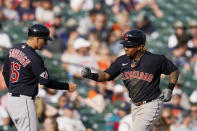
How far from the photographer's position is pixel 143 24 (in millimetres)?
11195

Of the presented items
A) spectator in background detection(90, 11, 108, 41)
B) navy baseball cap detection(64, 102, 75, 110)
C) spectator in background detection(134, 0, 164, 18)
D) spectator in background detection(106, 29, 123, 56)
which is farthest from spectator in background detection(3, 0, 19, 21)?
spectator in background detection(134, 0, 164, 18)

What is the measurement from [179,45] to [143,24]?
108 cm

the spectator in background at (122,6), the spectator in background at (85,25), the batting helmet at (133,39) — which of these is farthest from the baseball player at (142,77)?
the spectator in background at (122,6)

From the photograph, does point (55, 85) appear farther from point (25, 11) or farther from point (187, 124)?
point (25, 11)

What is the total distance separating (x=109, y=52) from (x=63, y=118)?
2485mm

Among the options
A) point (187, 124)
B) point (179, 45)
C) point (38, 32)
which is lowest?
point (187, 124)

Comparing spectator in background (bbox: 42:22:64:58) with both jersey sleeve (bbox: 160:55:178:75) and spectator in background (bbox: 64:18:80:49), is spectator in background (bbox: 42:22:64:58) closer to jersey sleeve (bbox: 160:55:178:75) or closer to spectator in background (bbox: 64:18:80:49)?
spectator in background (bbox: 64:18:80:49)

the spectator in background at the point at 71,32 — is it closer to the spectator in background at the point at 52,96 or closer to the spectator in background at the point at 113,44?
the spectator in background at the point at 113,44

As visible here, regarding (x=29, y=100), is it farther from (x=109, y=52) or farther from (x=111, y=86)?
(x=109, y=52)

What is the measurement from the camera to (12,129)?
731 centimetres

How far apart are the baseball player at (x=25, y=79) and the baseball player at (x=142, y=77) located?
600 millimetres

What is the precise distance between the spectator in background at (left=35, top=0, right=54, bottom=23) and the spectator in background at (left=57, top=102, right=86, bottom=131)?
2485 mm

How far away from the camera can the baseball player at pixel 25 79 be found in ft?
16.5

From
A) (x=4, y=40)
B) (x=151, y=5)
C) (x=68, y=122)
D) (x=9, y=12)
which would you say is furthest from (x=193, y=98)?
(x=9, y=12)
